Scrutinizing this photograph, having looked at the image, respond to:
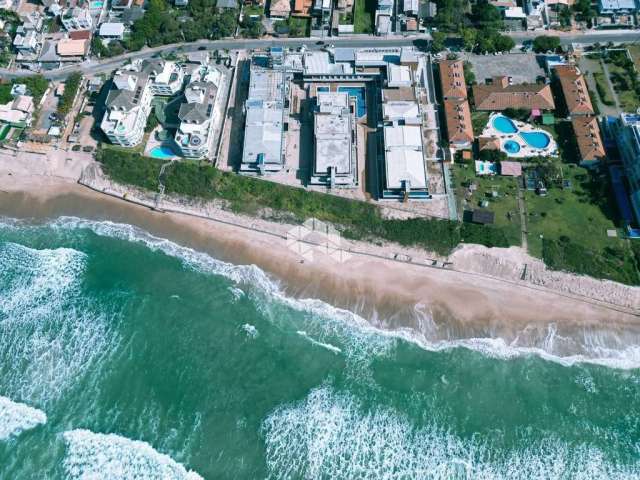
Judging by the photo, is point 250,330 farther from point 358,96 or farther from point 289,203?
point 358,96

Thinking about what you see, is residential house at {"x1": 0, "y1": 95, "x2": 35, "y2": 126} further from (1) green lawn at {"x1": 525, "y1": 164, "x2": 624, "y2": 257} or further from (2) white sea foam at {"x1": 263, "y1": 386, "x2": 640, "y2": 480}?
(1) green lawn at {"x1": 525, "y1": 164, "x2": 624, "y2": 257}

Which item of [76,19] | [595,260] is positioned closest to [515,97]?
[595,260]

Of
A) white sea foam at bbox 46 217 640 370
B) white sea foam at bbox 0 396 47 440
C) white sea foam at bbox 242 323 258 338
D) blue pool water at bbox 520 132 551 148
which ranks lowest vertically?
white sea foam at bbox 0 396 47 440

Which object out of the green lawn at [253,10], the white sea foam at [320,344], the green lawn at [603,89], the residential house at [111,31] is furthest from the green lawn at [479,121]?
the residential house at [111,31]

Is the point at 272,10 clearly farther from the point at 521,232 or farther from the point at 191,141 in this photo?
the point at 521,232

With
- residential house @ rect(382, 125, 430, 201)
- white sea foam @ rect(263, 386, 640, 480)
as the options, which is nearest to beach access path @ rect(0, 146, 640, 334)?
residential house @ rect(382, 125, 430, 201)

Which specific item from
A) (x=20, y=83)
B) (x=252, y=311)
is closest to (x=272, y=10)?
(x=20, y=83)

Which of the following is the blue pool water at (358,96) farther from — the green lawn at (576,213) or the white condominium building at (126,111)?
the white condominium building at (126,111)
